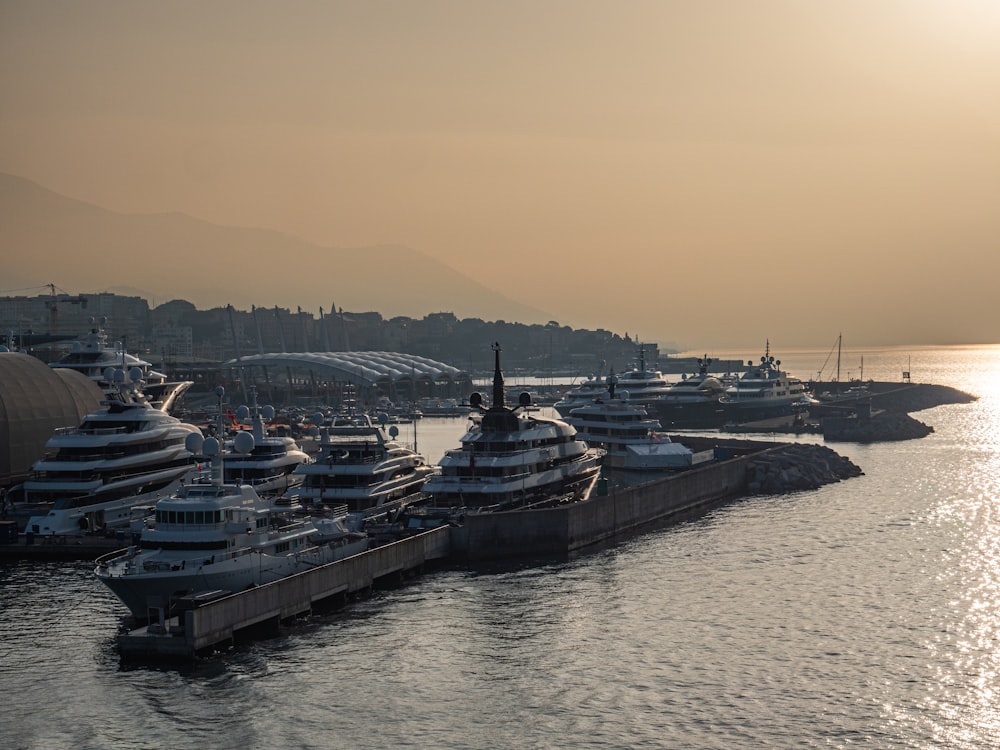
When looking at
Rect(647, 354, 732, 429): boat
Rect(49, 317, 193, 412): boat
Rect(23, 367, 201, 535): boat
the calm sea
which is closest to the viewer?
the calm sea

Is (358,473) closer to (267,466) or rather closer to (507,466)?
(507,466)

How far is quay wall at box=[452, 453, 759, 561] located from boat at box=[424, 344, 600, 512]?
108 inches

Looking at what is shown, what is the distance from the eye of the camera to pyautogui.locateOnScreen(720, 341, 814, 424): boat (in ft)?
495

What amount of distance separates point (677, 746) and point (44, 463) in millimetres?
45962

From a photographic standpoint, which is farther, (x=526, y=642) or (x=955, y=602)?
(x=955, y=602)

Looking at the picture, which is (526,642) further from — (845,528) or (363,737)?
(845,528)

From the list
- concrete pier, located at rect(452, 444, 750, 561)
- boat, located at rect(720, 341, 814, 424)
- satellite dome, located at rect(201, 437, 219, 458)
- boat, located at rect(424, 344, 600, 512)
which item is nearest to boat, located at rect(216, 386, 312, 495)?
boat, located at rect(424, 344, 600, 512)

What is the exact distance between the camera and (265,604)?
143 feet

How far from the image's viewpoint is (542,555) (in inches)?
2307

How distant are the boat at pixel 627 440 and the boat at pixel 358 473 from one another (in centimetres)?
2744

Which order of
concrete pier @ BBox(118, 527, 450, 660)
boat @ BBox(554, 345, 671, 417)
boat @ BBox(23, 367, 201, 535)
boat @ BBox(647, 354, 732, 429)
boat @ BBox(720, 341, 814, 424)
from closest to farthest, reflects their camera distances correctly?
concrete pier @ BBox(118, 527, 450, 660), boat @ BBox(23, 367, 201, 535), boat @ BBox(554, 345, 671, 417), boat @ BBox(647, 354, 732, 429), boat @ BBox(720, 341, 814, 424)

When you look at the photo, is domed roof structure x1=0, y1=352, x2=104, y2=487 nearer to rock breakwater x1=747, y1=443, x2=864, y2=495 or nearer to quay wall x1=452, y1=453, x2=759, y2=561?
quay wall x1=452, y1=453, x2=759, y2=561

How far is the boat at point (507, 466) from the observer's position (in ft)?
201

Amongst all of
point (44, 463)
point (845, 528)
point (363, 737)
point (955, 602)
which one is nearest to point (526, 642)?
point (363, 737)
